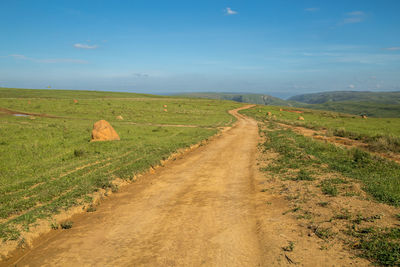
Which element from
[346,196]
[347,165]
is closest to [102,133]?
[347,165]

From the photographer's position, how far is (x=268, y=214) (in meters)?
9.00

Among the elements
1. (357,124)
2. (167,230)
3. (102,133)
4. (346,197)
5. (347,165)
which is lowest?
(167,230)

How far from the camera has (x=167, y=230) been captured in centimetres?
807

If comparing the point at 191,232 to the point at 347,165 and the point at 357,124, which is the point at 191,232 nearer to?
the point at 347,165

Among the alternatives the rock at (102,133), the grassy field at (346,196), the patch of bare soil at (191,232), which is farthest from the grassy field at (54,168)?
the grassy field at (346,196)

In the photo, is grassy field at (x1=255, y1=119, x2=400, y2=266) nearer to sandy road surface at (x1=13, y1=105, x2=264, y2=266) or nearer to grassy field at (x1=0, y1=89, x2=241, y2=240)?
sandy road surface at (x1=13, y1=105, x2=264, y2=266)

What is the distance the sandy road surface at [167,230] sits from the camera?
21.8 ft

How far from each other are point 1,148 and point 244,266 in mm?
22092

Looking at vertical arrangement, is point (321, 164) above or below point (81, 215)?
above

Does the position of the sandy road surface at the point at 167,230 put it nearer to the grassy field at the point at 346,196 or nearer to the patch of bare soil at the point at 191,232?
the patch of bare soil at the point at 191,232

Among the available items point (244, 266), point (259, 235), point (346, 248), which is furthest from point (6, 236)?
point (346, 248)

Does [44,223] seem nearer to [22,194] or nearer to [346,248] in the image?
[22,194]

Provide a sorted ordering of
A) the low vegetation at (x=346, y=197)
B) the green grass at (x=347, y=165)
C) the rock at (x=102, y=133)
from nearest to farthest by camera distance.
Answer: the low vegetation at (x=346, y=197)
the green grass at (x=347, y=165)
the rock at (x=102, y=133)

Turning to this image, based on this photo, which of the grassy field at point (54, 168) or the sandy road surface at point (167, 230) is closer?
the sandy road surface at point (167, 230)
